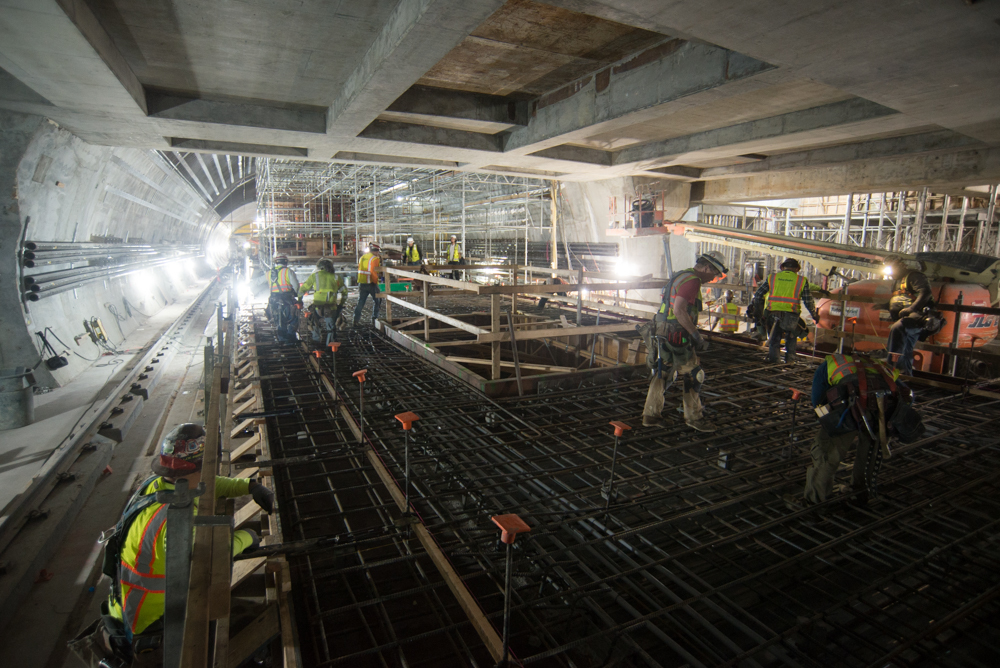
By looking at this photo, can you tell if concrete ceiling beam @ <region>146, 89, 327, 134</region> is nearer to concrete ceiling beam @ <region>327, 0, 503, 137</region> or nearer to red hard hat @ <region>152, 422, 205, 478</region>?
concrete ceiling beam @ <region>327, 0, 503, 137</region>

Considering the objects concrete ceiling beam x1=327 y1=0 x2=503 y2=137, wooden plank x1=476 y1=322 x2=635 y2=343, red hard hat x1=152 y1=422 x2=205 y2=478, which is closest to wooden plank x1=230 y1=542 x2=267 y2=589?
red hard hat x1=152 y1=422 x2=205 y2=478

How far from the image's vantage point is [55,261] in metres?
8.35

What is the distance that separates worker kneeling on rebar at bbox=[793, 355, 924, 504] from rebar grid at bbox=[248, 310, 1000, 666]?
0.36m

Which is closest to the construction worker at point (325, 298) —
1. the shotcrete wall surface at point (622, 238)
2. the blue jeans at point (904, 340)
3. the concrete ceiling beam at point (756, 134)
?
the concrete ceiling beam at point (756, 134)

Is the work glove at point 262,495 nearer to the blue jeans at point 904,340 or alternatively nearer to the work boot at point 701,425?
the work boot at point 701,425

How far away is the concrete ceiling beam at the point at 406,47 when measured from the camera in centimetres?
386

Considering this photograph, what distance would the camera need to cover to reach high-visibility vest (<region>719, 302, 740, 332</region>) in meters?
9.55

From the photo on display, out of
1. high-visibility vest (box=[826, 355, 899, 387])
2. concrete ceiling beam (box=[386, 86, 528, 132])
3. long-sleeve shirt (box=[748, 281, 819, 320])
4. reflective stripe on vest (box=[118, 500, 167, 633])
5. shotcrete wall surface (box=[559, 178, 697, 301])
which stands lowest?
reflective stripe on vest (box=[118, 500, 167, 633])

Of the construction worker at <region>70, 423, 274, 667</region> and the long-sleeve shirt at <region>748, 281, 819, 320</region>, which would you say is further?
the long-sleeve shirt at <region>748, 281, 819, 320</region>

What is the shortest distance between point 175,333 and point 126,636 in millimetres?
13909

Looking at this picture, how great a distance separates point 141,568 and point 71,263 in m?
9.46

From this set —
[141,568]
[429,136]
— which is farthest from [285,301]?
[141,568]

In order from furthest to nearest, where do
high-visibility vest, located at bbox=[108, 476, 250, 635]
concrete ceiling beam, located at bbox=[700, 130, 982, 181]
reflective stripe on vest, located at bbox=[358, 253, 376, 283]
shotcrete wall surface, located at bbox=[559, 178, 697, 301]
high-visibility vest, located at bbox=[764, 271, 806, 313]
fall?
shotcrete wall surface, located at bbox=[559, 178, 697, 301]
reflective stripe on vest, located at bbox=[358, 253, 376, 283]
concrete ceiling beam, located at bbox=[700, 130, 982, 181]
high-visibility vest, located at bbox=[764, 271, 806, 313]
high-visibility vest, located at bbox=[108, 476, 250, 635]

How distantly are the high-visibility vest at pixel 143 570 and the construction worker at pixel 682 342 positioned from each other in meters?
4.62
